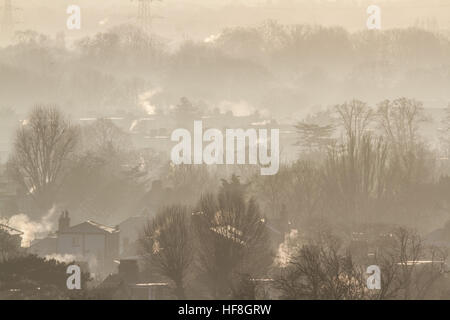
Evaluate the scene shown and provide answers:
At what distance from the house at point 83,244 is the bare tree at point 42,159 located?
3238 cm

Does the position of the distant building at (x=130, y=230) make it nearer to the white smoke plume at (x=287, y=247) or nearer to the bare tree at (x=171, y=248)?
the white smoke plume at (x=287, y=247)

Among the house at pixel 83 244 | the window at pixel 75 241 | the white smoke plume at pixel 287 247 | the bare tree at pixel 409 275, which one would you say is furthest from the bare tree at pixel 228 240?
the window at pixel 75 241

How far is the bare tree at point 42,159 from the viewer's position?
140375mm

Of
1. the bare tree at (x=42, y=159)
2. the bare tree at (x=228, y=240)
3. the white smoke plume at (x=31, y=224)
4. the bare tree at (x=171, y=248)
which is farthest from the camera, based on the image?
the bare tree at (x=42, y=159)

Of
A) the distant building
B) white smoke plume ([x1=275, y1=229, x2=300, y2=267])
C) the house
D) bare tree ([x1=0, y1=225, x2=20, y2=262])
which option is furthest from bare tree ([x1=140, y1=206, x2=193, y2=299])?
→ the distant building

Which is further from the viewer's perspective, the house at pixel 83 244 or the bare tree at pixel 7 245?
the house at pixel 83 244

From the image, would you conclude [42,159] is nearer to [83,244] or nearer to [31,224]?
[31,224]

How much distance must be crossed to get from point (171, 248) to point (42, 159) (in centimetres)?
7889

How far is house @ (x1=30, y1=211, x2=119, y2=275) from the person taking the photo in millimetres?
103688

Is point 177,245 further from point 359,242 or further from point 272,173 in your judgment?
point 272,173

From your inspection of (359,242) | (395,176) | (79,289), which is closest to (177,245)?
(79,289)

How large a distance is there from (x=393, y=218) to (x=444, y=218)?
7.92 meters

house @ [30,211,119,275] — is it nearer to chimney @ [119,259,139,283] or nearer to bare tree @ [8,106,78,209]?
bare tree @ [8,106,78,209]

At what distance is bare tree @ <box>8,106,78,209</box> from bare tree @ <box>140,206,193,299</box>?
58.7 m
